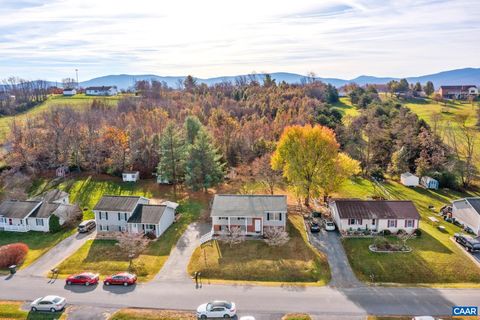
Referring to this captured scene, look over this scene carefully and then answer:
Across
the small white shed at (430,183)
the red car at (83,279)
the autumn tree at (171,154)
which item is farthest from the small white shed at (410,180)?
the red car at (83,279)

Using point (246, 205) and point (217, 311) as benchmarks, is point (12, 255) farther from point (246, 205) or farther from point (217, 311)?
point (246, 205)

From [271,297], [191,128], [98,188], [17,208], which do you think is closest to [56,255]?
[17,208]

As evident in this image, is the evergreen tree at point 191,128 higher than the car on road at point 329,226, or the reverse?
the evergreen tree at point 191,128

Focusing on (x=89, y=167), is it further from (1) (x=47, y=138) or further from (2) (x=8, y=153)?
(2) (x=8, y=153)

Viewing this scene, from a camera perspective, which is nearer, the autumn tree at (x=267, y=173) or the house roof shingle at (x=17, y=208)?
the house roof shingle at (x=17, y=208)

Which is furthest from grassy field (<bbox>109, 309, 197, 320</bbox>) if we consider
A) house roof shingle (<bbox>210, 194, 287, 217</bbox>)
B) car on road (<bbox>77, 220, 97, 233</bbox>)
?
car on road (<bbox>77, 220, 97, 233</bbox>)

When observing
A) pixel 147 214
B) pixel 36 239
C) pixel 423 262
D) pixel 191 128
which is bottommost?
pixel 36 239

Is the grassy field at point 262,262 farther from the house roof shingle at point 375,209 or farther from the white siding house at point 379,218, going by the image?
the house roof shingle at point 375,209
